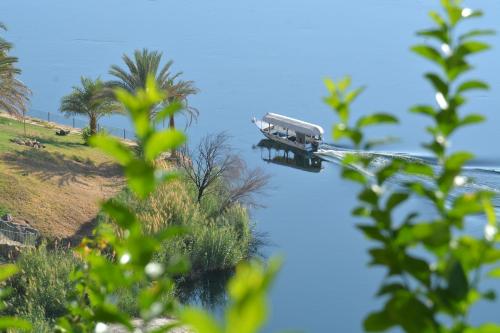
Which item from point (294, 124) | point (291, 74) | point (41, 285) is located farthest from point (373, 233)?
point (291, 74)

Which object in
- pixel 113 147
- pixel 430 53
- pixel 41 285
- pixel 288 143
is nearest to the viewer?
pixel 113 147

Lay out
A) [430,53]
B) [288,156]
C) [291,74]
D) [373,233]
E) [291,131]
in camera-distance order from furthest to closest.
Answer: [291,74]
[291,131]
[288,156]
[430,53]
[373,233]

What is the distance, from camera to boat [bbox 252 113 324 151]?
140 ft

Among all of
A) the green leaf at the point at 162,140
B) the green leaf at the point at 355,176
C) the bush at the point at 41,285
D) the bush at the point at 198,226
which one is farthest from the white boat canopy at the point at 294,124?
the green leaf at the point at 162,140

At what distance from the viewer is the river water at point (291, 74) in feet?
98.0

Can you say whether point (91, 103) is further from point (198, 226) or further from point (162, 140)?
point (162, 140)

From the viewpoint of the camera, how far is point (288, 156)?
146 ft

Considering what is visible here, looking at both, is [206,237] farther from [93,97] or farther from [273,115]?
[273,115]

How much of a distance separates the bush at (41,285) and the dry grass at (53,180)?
4.72 meters

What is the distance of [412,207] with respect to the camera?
32.1 meters

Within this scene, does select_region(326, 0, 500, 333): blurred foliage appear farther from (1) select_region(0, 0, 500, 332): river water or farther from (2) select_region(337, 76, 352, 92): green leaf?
(1) select_region(0, 0, 500, 332): river water

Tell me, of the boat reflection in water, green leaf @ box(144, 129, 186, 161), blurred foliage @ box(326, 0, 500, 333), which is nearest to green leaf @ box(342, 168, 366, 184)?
blurred foliage @ box(326, 0, 500, 333)

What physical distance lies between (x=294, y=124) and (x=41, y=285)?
22.7 m

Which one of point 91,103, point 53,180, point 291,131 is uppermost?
point 91,103
